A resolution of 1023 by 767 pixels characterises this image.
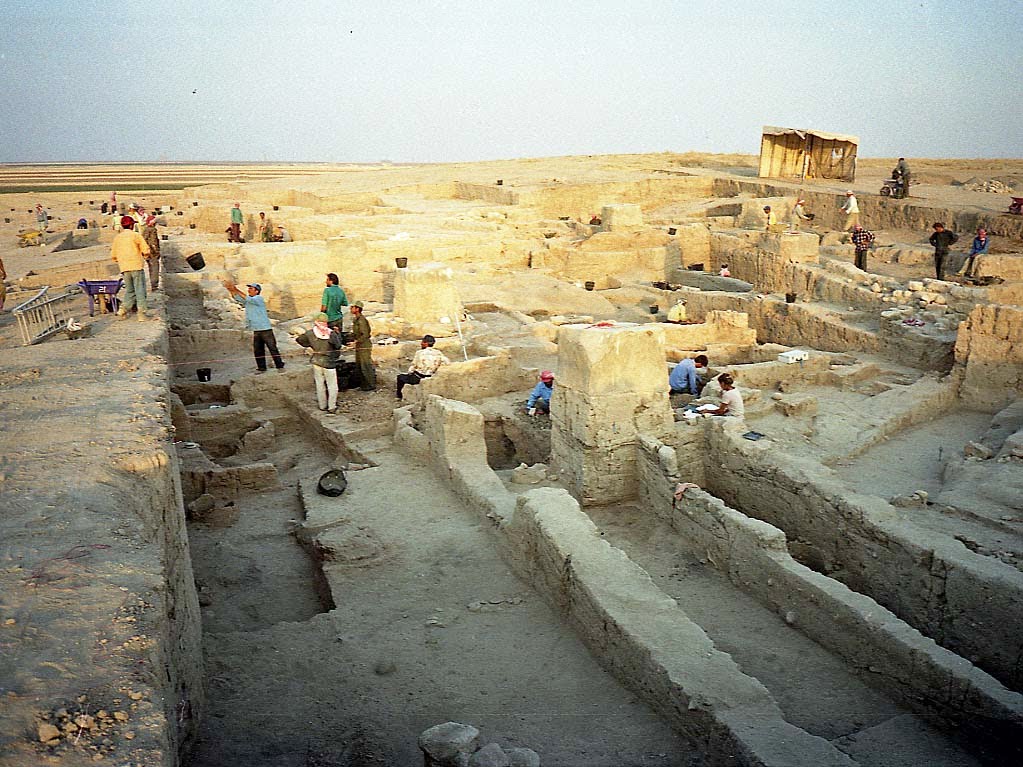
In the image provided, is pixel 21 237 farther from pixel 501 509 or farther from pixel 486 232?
pixel 501 509

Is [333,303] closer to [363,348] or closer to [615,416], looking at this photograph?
[363,348]

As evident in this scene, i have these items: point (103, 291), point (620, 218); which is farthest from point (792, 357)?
point (620, 218)

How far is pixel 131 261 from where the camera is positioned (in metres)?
8.70

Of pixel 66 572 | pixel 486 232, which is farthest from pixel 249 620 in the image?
pixel 486 232

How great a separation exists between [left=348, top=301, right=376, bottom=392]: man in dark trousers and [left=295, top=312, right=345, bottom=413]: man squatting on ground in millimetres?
275

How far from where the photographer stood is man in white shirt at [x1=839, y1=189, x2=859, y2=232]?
2034 centimetres

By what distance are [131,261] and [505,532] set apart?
5553 mm

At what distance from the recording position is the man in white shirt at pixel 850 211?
66.7 feet

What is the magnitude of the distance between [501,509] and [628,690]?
2291 millimetres

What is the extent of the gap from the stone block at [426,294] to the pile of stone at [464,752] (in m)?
9.45

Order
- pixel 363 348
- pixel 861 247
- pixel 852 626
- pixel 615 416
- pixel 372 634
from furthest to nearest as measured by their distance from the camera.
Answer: pixel 861 247 < pixel 363 348 < pixel 615 416 < pixel 372 634 < pixel 852 626

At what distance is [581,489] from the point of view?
7.28 metres

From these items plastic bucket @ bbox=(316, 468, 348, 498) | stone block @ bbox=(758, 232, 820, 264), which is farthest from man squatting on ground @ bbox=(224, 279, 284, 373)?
stone block @ bbox=(758, 232, 820, 264)

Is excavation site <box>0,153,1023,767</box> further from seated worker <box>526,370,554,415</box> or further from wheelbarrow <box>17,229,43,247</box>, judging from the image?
wheelbarrow <box>17,229,43,247</box>
